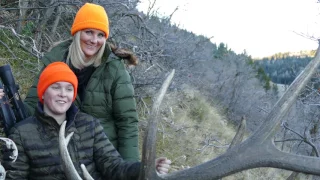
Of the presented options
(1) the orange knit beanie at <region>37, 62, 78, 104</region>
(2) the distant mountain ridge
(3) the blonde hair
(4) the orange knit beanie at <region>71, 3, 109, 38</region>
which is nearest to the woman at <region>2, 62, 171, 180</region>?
(1) the orange knit beanie at <region>37, 62, 78, 104</region>

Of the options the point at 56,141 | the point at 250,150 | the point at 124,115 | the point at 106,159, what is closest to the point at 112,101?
the point at 124,115

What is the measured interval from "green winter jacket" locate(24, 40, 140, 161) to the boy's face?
0.48m

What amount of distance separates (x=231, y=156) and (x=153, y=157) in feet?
1.54

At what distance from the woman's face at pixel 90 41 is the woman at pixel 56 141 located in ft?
Result: 1.22

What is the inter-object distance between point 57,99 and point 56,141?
0.29 meters

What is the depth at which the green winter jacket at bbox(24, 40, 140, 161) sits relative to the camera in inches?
140

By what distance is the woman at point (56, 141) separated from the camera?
2.93 m

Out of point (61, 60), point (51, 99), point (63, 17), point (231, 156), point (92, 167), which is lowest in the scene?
point (92, 167)

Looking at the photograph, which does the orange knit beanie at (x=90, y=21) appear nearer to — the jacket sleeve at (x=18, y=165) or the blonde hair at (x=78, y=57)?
the blonde hair at (x=78, y=57)

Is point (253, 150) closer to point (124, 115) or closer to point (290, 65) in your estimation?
point (124, 115)

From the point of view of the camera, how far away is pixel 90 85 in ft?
11.7

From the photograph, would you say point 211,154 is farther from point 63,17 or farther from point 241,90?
point 241,90

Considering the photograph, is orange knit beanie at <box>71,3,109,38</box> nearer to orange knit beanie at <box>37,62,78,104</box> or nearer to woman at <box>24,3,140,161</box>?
woman at <box>24,3,140,161</box>

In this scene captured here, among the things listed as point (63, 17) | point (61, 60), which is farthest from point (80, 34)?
point (63, 17)
